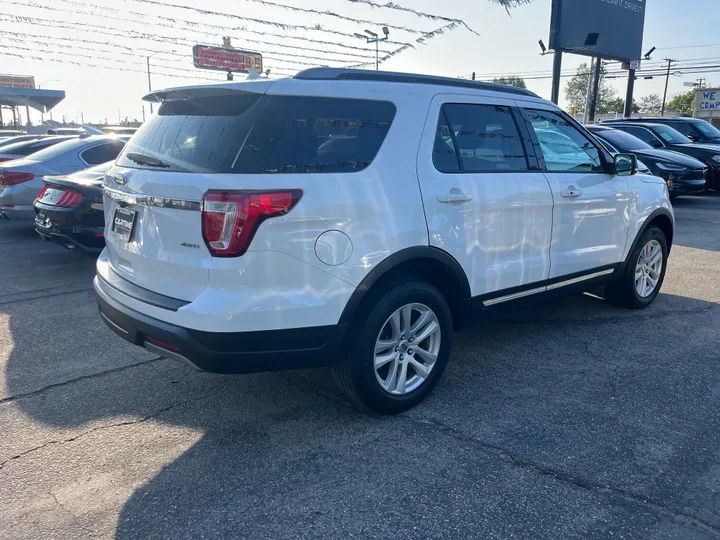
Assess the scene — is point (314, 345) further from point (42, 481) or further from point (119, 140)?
point (119, 140)

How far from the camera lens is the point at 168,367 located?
439cm

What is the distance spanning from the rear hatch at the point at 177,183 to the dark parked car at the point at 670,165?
1063 centimetres

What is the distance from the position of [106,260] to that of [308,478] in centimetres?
195

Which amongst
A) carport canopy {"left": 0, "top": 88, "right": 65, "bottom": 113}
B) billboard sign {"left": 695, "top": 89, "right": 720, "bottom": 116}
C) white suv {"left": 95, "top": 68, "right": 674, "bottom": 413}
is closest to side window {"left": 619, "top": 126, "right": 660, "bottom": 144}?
white suv {"left": 95, "top": 68, "right": 674, "bottom": 413}

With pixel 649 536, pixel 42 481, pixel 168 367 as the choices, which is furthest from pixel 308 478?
pixel 168 367

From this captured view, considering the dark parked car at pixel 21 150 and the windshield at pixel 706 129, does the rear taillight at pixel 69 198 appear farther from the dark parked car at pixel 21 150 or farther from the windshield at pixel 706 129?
the windshield at pixel 706 129

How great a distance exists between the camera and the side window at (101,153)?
28.3 ft

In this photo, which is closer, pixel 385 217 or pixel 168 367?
pixel 385 217

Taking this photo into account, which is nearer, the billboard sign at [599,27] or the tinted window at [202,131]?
the tinted window at [202,131]

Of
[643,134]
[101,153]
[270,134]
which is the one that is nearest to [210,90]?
[270,134]

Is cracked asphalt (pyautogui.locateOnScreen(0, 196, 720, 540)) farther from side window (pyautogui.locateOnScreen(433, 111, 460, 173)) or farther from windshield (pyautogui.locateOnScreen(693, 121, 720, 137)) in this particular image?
windshield (pyautogui.locateOnScreen(693, 121, 720, 137))

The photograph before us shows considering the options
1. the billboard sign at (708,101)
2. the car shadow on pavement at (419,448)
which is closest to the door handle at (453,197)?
the car shadow on pavement at (419,448)

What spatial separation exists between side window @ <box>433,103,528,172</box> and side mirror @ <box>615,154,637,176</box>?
1.21 meters

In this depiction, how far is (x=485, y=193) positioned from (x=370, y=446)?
173 cm
